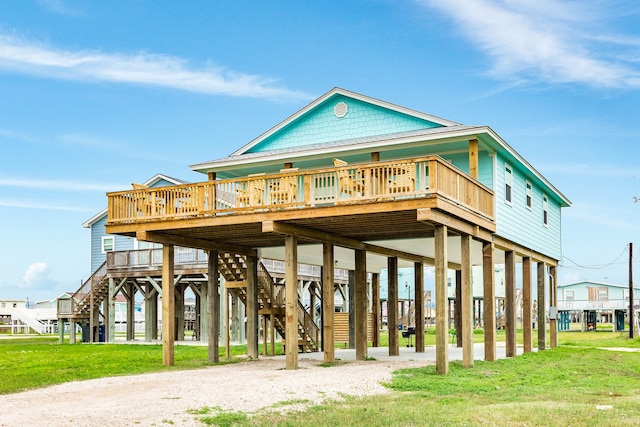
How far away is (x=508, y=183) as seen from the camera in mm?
24797

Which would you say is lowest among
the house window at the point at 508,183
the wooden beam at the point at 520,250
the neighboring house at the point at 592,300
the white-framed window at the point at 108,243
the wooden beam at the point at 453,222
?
the neighboring house at the point at 592,300

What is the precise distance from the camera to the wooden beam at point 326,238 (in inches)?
779

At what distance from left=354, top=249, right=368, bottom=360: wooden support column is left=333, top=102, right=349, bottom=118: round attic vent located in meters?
4.57

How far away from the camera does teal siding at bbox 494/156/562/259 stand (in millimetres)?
23844

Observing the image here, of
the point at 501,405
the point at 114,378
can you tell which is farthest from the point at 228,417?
the point at 114,378

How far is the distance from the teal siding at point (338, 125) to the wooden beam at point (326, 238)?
141 inches

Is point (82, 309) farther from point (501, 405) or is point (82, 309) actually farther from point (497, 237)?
point (501, 405)

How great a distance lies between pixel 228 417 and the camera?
11891 millimetres

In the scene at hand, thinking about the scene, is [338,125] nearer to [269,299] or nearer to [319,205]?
[319,205]

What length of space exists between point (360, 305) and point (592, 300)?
56.2m

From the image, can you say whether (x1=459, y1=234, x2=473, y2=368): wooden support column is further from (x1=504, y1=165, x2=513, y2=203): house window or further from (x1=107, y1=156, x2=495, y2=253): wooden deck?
(x1=504, y1=165, x2=513, y2=203): house window

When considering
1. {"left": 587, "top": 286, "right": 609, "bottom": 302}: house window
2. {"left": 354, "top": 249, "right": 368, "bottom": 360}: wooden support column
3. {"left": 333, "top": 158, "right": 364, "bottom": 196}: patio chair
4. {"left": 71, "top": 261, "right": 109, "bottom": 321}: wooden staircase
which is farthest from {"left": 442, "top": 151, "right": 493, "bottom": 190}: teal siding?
{"left": 587, "top": 286, "right": 609, "bottom": 302}: house window

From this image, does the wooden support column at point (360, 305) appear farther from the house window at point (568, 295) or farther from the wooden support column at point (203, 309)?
the house window at point (568, 295)

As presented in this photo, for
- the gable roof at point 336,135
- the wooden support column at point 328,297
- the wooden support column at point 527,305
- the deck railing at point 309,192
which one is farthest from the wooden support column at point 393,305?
the deck railing at point 309,192
